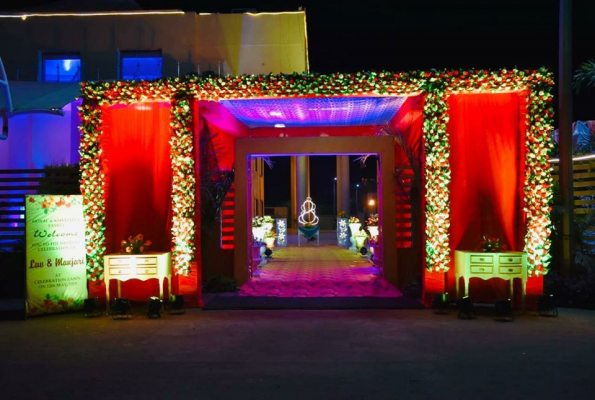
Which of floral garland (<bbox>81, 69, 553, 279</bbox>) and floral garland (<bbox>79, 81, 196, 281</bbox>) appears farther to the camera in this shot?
floral garland (<bbox>79, 81, 196, 281</bbox>)

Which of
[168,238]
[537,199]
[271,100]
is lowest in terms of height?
[168,238]

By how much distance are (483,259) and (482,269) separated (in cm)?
15

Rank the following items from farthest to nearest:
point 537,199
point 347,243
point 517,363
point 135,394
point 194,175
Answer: point 347,243 → point 194,175 → point 537,199 → point 517,363 → point 135,394

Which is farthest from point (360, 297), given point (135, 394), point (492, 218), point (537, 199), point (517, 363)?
point (135, 394)

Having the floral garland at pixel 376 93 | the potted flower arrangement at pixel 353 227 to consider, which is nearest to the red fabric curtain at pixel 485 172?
the floral garland at pixel 376 93

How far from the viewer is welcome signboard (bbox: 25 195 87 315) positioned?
24.9 feet

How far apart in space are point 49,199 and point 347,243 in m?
13.3

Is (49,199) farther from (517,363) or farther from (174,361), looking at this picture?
(517,363)

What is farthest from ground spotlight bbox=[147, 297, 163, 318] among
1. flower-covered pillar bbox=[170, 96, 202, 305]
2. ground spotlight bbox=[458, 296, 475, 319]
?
ground spotlight bbox=[458, 296, 475, 319]

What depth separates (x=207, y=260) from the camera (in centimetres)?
1026

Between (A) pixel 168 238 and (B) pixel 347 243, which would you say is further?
(B) pixel 347 243

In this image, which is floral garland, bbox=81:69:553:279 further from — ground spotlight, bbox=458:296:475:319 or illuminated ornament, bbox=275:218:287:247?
illuminated ornament, bbox=275:218:287:247

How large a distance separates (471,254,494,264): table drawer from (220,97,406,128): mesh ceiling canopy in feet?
10.1

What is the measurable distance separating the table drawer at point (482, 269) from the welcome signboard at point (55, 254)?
233 inches
